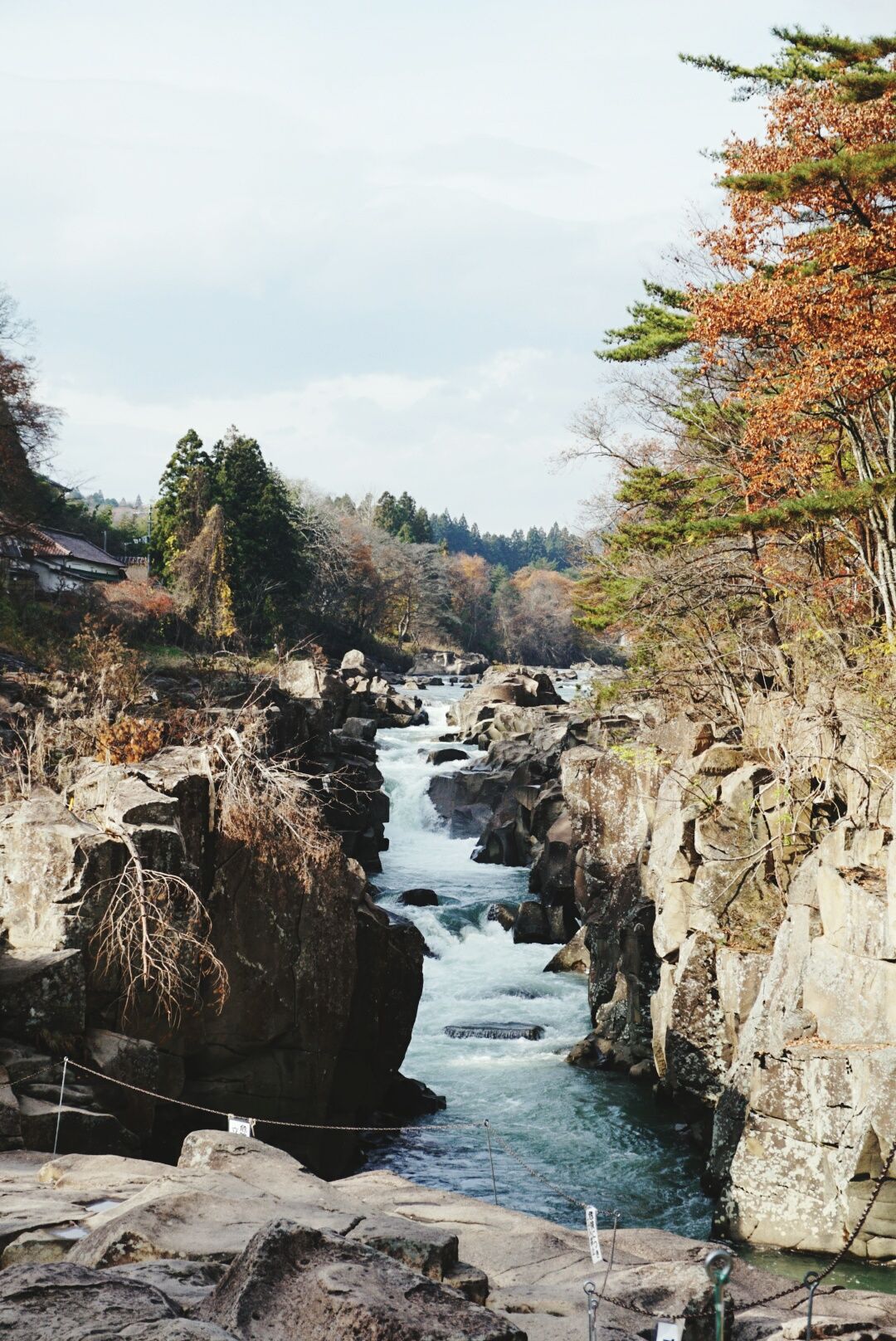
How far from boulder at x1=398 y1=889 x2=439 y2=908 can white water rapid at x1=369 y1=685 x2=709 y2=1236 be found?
252mm

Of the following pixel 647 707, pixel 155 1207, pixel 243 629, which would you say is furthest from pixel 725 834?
pixel 243 629

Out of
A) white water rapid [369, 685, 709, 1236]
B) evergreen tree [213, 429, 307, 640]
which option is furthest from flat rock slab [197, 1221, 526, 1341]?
evergreen tree [213, 429, 307, 640]

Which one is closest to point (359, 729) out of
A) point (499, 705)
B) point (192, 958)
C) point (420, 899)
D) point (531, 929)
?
point (499, 705)

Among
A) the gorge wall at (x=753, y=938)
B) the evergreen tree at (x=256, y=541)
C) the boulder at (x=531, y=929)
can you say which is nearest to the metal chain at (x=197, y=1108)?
the gorge wall at (x=753, y=938)

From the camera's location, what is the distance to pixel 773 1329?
7109 millimetres

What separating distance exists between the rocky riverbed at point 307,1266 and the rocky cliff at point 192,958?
1529 millimetres

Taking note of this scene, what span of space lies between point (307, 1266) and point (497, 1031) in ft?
48.2

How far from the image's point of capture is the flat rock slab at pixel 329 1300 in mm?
4570

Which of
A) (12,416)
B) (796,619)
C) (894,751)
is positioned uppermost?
(12,416)

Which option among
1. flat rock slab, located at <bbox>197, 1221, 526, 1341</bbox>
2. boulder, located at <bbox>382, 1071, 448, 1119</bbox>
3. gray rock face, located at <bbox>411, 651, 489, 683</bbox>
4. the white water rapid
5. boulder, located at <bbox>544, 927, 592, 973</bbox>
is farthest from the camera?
gray rock face, located at <bbox>411, 651, 489, 683</bbox>

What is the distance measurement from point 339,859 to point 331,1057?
7.48 ft

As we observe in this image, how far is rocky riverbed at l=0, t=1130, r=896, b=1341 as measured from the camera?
4.58 m

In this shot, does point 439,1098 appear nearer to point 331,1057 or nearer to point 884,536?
point 331,1057

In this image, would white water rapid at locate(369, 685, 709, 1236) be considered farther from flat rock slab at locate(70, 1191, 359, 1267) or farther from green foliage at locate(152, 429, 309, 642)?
green foliage at locate(152, 429, 309, 642)
